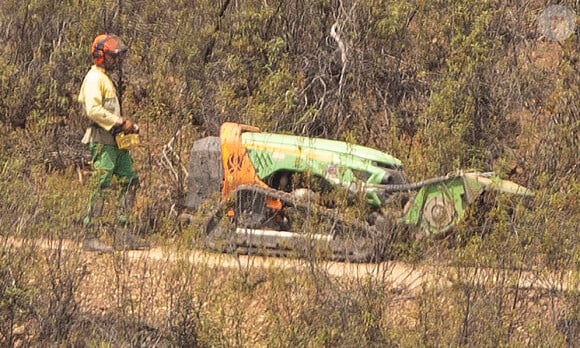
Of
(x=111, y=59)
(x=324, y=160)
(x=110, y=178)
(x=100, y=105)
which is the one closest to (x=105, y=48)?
(x=111, y=59)

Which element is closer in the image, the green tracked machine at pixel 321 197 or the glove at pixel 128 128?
the green tracked machine at pixel 321 197

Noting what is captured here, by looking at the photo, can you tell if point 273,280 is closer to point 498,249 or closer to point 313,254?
point 313,254

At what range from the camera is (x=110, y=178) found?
34.4 feet

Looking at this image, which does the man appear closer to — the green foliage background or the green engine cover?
the green foliage background

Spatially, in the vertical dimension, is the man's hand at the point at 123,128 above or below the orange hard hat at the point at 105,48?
below

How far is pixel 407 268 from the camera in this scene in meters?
9.54

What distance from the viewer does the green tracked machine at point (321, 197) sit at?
9.70 m

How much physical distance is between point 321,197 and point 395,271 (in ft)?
2.78

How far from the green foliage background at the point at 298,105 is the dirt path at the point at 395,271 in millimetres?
99

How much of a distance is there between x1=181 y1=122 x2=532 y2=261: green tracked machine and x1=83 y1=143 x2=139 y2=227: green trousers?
62 cm

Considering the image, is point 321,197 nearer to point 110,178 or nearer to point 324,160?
point 324,160

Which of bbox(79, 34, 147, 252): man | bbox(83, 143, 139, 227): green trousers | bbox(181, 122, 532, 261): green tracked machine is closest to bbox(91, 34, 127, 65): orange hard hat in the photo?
bbox(79, 34, 147, 252): man

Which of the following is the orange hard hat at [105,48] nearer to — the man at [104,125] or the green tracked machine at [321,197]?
the man at [104,125]

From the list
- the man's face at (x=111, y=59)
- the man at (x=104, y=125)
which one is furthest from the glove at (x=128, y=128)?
the man's face at (x=111, y=59)
